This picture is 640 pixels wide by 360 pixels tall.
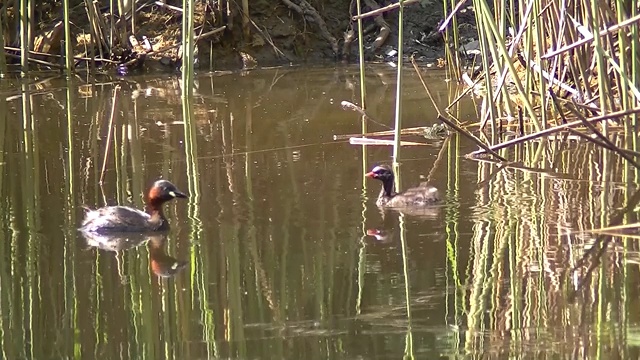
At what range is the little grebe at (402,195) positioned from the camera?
Result: 7.41 metres

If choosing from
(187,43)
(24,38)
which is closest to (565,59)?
(187,43)

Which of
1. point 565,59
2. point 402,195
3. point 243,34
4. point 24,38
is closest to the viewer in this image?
point 402,195

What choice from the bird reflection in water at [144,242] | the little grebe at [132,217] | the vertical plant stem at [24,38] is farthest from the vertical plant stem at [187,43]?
the vertical plant stem at [24,38]

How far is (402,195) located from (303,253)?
1390mm

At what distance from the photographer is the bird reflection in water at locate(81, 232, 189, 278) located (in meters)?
6.31

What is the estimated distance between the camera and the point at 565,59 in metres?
10.1

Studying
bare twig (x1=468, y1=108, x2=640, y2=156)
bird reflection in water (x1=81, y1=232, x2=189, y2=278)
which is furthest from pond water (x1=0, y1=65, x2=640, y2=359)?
bare twig (x1=468, y1=108, x2=640, y2=156)

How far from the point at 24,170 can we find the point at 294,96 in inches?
188

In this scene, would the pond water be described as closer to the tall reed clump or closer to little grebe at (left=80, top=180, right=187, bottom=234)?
little grebe at (left=80, top=180, right=187, bottom=234)

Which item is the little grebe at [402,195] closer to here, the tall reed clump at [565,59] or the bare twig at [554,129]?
the bare twig at [554,129]

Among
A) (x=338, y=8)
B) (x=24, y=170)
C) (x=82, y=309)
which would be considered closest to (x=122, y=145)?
(x=24, y=170)

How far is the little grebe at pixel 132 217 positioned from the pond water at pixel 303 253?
0.41ft

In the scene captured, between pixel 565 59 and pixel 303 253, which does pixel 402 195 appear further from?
pixel 565 59

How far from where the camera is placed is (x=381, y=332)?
16.6 ft
